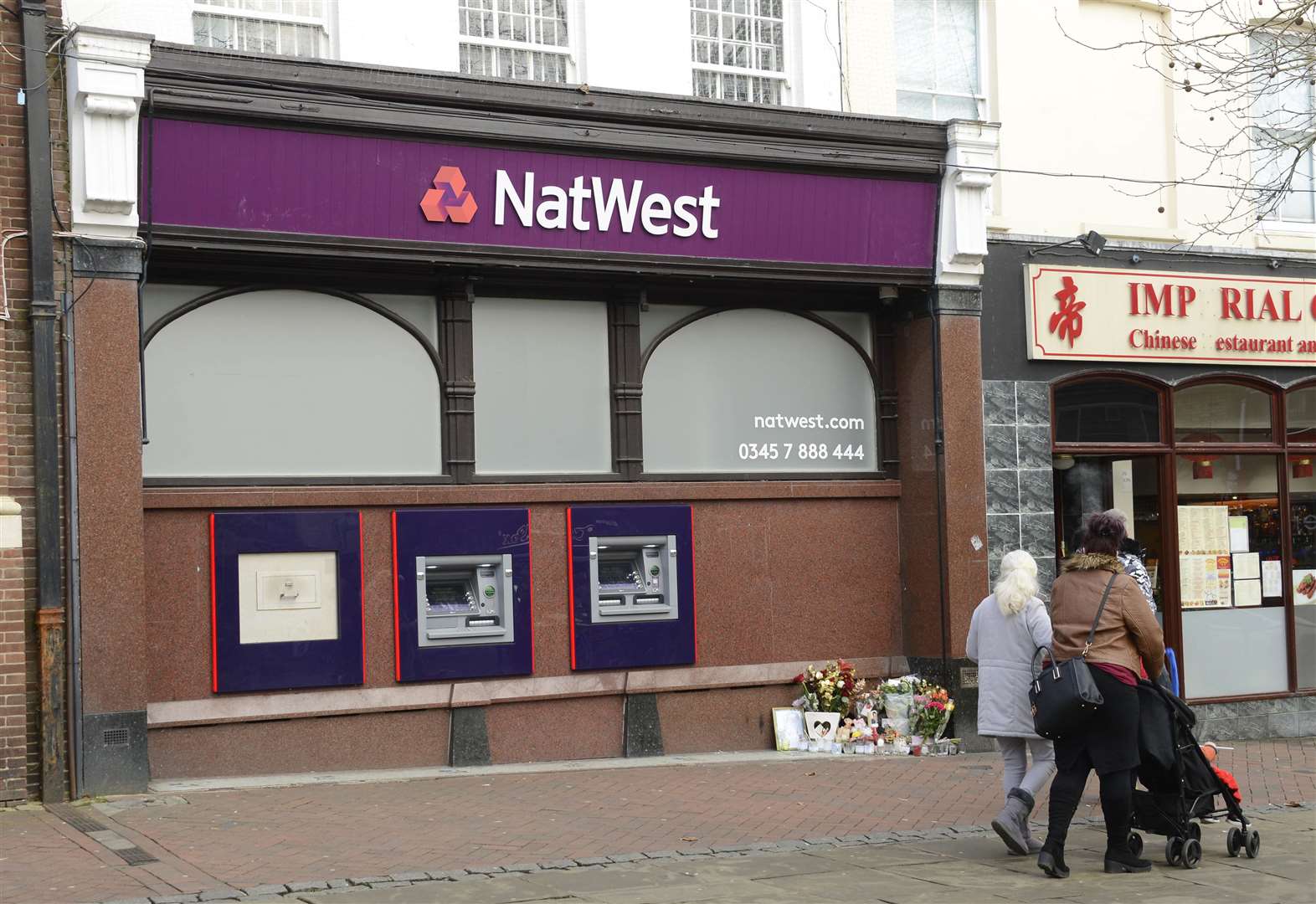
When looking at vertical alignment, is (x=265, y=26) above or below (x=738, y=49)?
below

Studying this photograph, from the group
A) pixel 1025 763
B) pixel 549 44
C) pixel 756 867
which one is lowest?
pixel 756 867

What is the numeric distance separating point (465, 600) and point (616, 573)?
125 cm

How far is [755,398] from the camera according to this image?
12.9 metres

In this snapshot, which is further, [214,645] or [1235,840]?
[214,645]

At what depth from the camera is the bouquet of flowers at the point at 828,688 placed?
12.5 metres

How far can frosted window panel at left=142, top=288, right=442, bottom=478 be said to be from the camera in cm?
1083

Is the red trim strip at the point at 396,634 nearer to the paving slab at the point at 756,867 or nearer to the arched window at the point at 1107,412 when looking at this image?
the paving slab at the point at 756,867

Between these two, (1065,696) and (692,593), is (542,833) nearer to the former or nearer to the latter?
(1065,696)

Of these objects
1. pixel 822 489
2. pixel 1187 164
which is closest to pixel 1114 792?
pixel 822 489

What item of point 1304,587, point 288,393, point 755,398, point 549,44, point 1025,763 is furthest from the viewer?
point 1304,587

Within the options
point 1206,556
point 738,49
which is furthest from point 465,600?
point 1206,556

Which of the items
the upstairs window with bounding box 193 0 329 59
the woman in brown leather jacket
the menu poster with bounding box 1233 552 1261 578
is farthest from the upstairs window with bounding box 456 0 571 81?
the menu poster with bounding box 1233 552 1261 578

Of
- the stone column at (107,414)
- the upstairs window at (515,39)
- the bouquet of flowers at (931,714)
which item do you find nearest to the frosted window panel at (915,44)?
the upstairs window at (515,39)

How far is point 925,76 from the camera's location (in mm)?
13781
